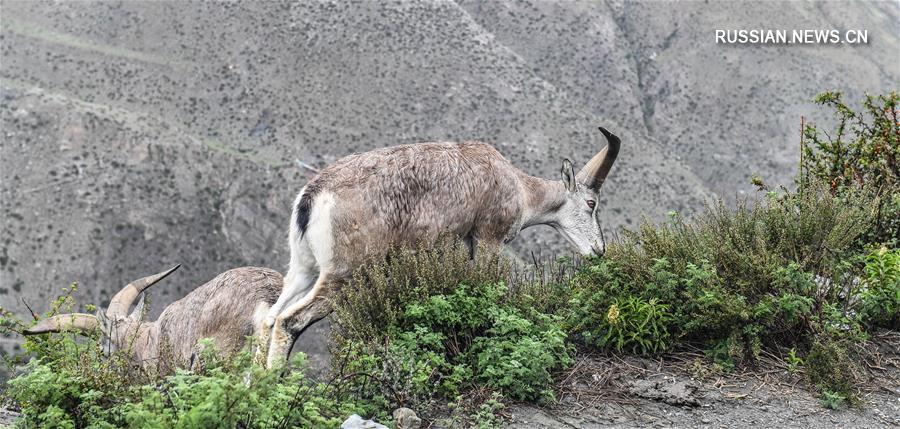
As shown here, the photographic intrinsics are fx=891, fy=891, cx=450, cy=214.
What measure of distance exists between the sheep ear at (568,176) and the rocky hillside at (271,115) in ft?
146

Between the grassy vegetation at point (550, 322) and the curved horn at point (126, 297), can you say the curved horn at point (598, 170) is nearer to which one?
the grassy vegetation at point (550, 322)

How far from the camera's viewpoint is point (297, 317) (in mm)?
7688

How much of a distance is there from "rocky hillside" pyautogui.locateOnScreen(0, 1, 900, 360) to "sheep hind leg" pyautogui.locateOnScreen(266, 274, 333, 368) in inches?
1863

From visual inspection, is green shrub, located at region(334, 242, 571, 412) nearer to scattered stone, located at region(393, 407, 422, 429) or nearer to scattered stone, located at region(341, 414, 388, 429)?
scattered stone, located at region(393, 407, 422, 429)

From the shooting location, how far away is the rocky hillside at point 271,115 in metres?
62.7

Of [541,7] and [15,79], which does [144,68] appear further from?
[541,7]

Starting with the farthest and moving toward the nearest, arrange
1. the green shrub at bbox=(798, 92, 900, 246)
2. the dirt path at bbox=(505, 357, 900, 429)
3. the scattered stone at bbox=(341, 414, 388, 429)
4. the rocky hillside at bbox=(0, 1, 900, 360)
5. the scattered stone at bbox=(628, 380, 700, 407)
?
1. the rocky hillside at bbox=(0, 1, 900, 360)
2. the green shrub at bbox=(798, 92, 900, 246)
3. the scattered stone at bbox=(628, 380, 700, 407)
4. the dirt path at bbox=(505, 357, 900, 429)
5. the scattered stone at bbox=(341, 414, 388, 429)

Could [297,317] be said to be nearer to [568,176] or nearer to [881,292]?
[568,176]

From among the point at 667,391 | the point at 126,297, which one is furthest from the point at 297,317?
the point at 126,297

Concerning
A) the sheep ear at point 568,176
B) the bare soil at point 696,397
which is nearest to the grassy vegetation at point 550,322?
the bare soil at point 696,397

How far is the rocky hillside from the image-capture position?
206ft

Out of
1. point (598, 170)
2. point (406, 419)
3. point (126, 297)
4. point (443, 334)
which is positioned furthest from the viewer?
point (126, 297)

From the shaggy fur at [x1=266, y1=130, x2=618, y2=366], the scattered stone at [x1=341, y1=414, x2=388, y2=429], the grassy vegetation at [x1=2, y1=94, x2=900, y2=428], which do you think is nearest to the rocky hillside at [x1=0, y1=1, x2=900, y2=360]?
the grassy vegetation at [x1=2, y1=94, x2=900, y2=428]

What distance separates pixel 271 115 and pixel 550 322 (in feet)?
226
